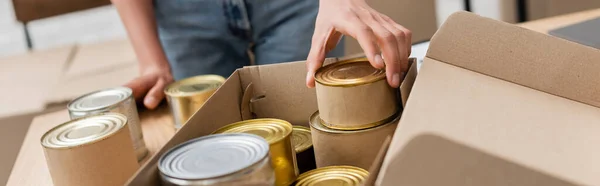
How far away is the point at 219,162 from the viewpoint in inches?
21.5

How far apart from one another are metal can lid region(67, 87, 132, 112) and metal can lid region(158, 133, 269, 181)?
13.0 inches

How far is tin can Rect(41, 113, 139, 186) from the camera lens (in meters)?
0.71

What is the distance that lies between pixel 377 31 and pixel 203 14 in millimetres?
589

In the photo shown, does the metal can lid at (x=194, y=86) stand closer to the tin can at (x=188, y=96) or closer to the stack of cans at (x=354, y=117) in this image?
the tin can at (x=188, y=96)

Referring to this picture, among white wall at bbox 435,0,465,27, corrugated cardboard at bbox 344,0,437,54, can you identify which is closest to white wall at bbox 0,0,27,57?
corrugated cardboard at bbox 344,0,437,54

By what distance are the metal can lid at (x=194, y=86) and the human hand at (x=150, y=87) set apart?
124 mm

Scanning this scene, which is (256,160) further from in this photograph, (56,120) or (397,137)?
(56,120)

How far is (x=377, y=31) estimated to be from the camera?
0.75 metres

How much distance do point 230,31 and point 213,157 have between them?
75cm

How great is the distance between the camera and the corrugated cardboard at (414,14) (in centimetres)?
250

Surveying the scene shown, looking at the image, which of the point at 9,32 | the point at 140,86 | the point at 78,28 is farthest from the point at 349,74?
the point at 9,32

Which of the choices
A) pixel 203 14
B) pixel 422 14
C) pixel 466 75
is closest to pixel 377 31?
pixel 466 75

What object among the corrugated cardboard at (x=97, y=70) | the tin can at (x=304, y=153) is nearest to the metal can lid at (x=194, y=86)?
the tin can at (x=304, y=153)

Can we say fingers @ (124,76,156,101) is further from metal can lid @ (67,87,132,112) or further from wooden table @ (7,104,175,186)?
metal can lid @ (67,87,132,112)
